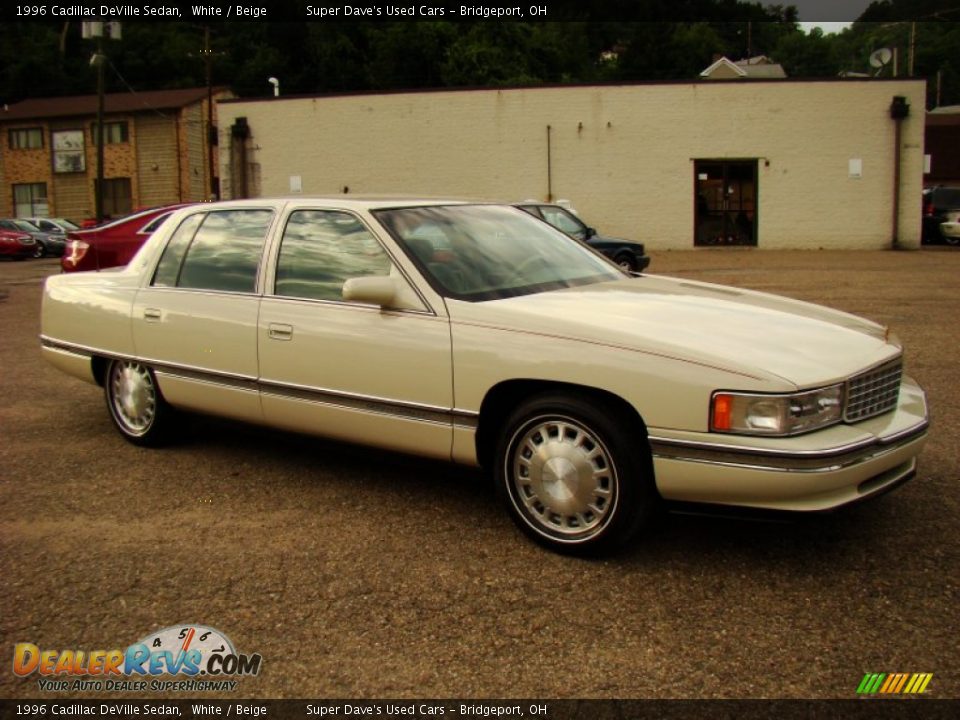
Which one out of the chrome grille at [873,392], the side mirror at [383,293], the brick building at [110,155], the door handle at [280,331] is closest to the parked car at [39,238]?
the brick building at [110,155]

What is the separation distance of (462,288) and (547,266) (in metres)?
0.64

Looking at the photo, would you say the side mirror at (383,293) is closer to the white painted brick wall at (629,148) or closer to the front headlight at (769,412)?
the front headlight at (769,412)

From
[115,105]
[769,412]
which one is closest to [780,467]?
[769,412]

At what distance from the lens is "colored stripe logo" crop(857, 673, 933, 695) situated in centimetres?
277

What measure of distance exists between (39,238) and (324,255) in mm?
31579

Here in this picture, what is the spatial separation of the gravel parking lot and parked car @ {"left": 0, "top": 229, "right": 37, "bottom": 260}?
2923 cm

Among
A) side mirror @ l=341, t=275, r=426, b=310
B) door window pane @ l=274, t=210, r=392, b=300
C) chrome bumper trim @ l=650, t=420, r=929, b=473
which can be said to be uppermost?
door window pane @ l=274, t=210, r=392, b=300

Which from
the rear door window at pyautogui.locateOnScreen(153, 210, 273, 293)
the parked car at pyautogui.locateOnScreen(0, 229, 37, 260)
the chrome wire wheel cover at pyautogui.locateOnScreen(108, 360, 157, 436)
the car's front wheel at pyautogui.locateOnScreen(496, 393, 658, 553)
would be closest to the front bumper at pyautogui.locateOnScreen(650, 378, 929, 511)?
the car's front wheel at pyautogui.locateOnScreen(496, 393, 658, 553)

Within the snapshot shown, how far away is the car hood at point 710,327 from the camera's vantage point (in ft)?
11.3

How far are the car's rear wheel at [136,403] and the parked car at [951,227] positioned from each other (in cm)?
2852

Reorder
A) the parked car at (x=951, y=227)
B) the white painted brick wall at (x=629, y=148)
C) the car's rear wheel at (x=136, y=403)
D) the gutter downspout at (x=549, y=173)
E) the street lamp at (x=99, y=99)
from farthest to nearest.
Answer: the street lamp at (x=99, y=99), the gutter downspout at (x=549, y=173), the parked car at (x=951, y=227), the white painted brick wall at (x=629, y=148), the car's rear wheel at (x=136, y=403)

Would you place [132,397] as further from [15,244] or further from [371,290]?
[15,244]

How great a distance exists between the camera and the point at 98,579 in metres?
3.68

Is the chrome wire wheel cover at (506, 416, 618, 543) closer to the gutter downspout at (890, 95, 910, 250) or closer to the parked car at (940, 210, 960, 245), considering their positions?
the gutter downspout at (890, 95, 910, 250)
